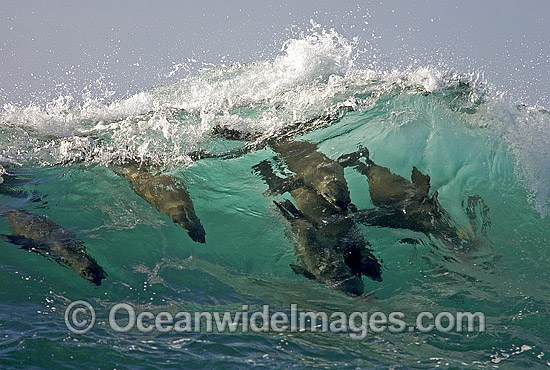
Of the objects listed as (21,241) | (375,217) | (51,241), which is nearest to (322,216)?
(375,217)

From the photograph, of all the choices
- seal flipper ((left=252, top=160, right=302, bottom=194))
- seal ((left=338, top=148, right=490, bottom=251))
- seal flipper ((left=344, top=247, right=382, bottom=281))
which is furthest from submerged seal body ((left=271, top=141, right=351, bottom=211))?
seal flipper ((left=344, top=247, right=382, bottom=281))

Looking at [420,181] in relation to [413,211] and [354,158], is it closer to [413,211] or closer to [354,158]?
[413,211]

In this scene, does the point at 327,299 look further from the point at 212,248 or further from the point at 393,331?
the point at 212,248

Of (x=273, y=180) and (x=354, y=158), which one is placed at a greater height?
(x=354, y=158)

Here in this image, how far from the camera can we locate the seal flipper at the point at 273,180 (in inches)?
229

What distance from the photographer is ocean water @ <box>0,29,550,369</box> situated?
4.00 metres

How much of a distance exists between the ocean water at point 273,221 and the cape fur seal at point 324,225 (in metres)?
0.13

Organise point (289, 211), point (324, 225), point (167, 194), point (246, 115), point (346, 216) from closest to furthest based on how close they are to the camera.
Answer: point (324, 225) → point (346, 216) → point (289, 211) → point (167, 194) → point (246, 115)

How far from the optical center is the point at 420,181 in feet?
18.9

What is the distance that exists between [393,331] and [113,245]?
314cm

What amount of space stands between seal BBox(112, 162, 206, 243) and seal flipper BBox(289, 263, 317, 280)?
1067 mm

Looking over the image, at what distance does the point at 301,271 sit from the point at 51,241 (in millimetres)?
2669

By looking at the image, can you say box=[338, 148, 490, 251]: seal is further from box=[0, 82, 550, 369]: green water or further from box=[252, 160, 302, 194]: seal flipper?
box=[252, 160, 302, 194]: seal flipper

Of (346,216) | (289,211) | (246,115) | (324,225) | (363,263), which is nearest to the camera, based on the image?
(363,263)
